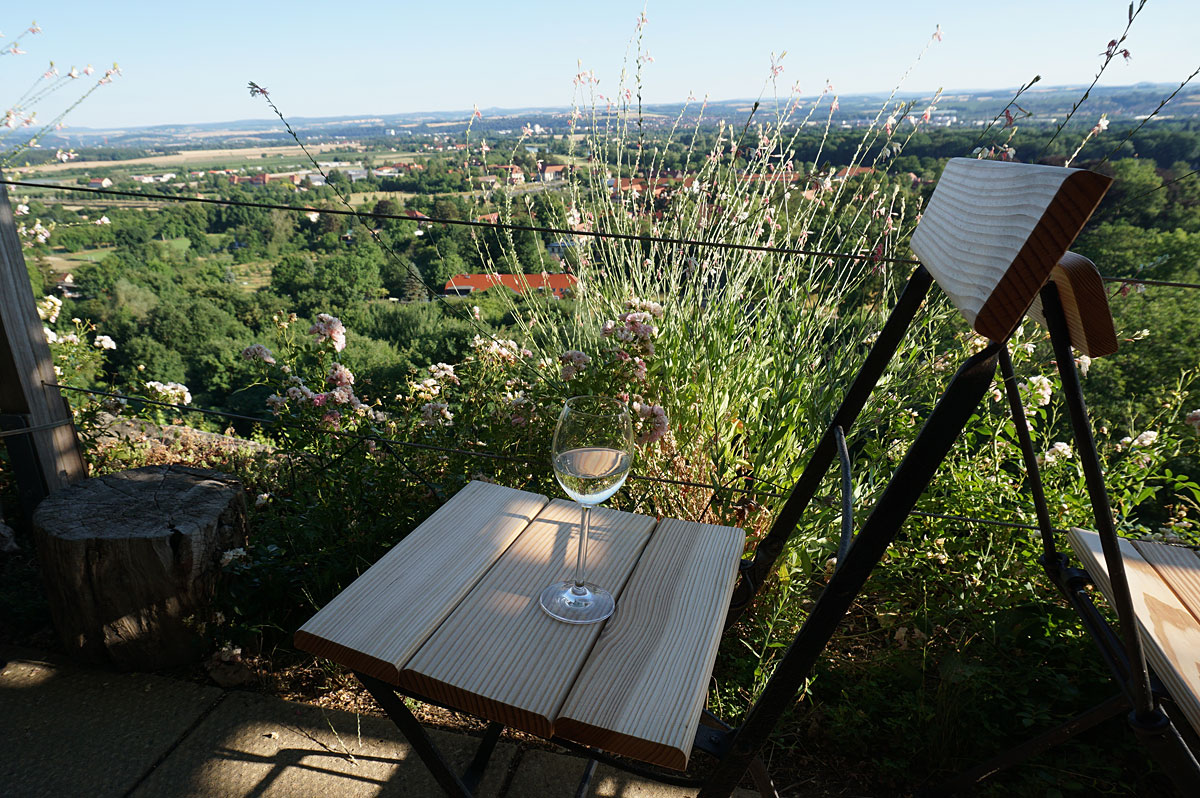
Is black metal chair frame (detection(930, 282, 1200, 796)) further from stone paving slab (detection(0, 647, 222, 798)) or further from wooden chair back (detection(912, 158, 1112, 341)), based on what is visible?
stone paving slab (detection(0, 647, 222, 798))

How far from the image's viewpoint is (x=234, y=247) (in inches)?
856

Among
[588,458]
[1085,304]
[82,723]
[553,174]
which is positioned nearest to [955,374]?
[1085,304]

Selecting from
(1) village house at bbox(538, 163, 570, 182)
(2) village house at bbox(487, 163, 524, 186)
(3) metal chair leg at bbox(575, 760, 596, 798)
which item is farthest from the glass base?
(1) village house at bbox(538, 163, 570, 182)

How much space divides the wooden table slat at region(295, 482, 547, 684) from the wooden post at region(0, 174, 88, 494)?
155cm

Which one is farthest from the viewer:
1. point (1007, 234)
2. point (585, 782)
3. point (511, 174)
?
point (511, 174)

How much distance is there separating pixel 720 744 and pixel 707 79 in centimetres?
255

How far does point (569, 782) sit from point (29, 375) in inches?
73.9

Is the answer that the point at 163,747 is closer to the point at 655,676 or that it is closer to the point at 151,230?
the point at 655,676

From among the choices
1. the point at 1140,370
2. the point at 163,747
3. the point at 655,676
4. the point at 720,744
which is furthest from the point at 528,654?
the point at 1140,370

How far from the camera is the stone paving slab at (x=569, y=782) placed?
1.44 m

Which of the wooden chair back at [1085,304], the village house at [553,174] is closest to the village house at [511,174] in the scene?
the village house at [553,174]

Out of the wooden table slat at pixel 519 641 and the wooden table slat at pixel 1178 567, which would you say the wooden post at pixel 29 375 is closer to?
the wooden table slat at pixel 519 641

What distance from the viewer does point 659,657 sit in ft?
A: 2.87

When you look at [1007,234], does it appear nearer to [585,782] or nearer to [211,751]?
[585,782]
